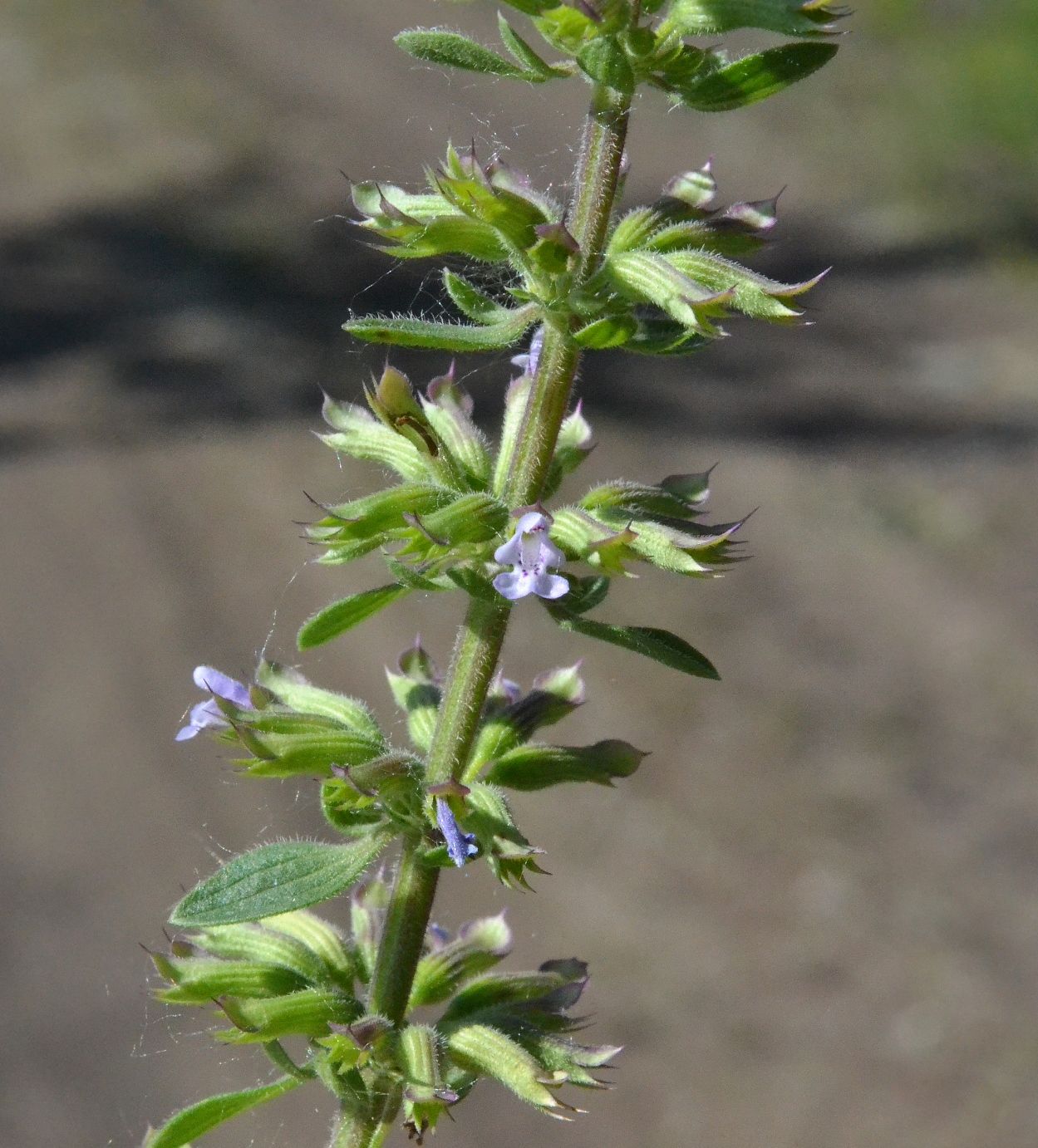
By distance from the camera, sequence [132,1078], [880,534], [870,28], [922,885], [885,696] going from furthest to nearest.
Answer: [870,28] → [880,534] → [885,696] → [922,885] → [132,1078]

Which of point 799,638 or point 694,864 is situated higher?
point 799,638

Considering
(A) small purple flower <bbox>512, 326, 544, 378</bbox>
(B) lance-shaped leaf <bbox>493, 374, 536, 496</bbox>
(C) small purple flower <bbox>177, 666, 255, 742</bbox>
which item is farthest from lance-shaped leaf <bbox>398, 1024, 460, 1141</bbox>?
(A) small purple flower <bbox>512, 326, 544, 378</bbox>

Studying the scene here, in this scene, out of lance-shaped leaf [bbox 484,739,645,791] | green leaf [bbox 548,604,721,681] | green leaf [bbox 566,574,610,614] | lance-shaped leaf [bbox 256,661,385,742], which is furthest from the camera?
lance-shaped leaf [bbox 256,661,385,742]

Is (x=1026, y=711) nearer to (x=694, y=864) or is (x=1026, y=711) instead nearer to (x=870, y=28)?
(x=694, y=864)

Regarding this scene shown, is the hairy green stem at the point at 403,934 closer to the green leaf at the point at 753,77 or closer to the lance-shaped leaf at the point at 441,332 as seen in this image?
the lance-shaped leaf at the point at 441,332

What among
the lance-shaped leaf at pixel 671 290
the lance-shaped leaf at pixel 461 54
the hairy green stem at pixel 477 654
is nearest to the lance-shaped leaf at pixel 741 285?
the lance-shaped leaf at pixel 671 290

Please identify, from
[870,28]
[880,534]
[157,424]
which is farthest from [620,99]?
[870,28]

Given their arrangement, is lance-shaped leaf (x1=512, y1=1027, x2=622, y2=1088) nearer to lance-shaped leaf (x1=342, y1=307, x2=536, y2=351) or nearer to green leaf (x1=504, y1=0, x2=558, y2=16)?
lance-shaped leaf (x1=342, y1=307, x2=536, y2=351)

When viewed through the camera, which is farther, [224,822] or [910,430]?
[910,430]
